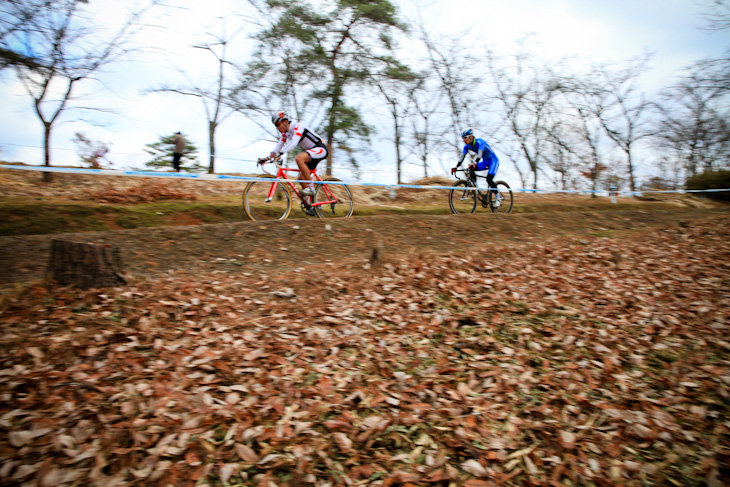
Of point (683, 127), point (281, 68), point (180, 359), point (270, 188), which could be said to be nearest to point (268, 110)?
point (281, 68)

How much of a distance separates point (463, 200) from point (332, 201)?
13.3 feet

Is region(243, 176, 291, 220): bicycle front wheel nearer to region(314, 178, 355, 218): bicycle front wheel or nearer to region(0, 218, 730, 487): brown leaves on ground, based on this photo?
region(314, 178, 355, 218): bicycle front wheel

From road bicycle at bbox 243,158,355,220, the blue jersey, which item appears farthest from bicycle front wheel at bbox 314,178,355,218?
the blue jersey

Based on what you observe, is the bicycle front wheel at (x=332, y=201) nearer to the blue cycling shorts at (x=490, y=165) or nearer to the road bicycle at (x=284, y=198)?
the road bicycle at (x=284, y=198)

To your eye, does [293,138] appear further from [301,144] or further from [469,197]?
[469,197]

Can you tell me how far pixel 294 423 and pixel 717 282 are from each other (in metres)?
8.03

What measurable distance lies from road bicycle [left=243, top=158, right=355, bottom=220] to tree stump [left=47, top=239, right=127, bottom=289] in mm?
3445

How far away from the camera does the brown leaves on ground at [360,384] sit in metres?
3.82

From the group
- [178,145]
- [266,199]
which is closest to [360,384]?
[266,199]

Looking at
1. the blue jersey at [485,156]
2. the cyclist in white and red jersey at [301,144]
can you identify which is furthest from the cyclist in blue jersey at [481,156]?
the cyclist in white and red jersey at [301,144]

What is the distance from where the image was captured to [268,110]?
18.0 meters

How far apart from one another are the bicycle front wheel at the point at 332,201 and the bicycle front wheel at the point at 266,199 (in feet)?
2.42

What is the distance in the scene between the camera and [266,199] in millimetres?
9086

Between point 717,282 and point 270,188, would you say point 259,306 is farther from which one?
point 717,282
